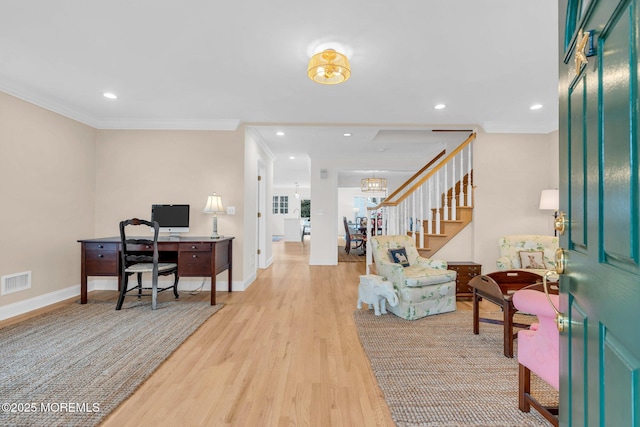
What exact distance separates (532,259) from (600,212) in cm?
377

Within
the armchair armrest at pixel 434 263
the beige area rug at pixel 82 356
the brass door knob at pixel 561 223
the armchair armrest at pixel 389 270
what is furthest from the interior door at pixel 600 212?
the armchair armrest at pixel 434 263

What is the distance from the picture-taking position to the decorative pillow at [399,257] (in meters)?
3.76

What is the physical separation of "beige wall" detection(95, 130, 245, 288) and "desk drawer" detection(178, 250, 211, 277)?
2.47ft

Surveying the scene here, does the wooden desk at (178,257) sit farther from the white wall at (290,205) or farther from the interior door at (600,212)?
the white wall at (290,205)

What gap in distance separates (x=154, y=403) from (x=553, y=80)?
4.33m

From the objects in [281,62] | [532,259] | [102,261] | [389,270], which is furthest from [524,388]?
[102,261]

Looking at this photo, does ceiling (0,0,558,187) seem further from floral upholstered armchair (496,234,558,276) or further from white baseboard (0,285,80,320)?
white baseboard (0,285,80,320)

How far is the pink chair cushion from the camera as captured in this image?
1469 millimetres

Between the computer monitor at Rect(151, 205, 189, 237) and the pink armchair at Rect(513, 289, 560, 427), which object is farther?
the computer monitor at Rect(151, 205, 189, 237)

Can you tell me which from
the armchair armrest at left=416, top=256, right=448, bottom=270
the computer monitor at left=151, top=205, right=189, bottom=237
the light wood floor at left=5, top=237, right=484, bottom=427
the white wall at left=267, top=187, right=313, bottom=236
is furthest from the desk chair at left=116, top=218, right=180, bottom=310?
the white wall at left=267, top=187, right=313, bottom=236

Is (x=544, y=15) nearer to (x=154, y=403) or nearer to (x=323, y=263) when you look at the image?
(x=154, y=403)

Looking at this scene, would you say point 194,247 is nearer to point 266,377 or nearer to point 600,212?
point 266,377

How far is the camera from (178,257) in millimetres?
3742

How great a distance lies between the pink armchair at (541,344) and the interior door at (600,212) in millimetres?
495
